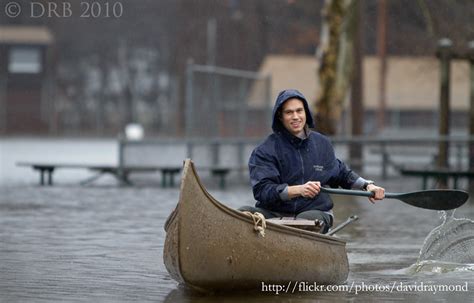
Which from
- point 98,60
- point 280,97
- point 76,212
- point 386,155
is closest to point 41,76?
point 98,60

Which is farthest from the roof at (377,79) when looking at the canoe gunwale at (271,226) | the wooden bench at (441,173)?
the canoe gunwale at (271,226)

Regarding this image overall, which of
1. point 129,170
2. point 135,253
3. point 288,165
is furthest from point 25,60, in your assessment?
point 288,165

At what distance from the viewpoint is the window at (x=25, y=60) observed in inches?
4198

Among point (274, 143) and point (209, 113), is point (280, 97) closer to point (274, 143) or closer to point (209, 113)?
point (274, 143)

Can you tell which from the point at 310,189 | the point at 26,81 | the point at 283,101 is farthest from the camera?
the point at 26,81

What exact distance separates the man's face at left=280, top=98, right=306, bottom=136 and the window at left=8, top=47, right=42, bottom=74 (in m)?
96.3

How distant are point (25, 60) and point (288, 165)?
320 ft

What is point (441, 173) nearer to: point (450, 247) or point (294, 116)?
point (450, 247)

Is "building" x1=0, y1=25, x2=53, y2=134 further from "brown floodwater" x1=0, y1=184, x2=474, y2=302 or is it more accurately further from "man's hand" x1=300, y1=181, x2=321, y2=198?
"man's hand" x1=300, y1=181, x2=321, y2=198

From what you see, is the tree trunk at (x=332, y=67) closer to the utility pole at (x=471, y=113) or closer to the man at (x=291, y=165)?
the utility pole at (x=471, y=113)

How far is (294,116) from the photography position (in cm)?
1122

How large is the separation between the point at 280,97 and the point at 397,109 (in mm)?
69072

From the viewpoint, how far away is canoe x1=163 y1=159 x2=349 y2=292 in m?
10.1

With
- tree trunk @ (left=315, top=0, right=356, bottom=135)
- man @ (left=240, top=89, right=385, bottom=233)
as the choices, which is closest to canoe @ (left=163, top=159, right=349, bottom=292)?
man @ (left=240, top=89, right=385, bottom=233)
